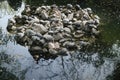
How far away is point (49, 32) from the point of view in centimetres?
945

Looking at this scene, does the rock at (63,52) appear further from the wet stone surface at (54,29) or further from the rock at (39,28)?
the rock at (39,28)

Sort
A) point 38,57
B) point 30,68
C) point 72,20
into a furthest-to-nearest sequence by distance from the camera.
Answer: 1. point 72,20
2. point 38,57
3. point 30,68

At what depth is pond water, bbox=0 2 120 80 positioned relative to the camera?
7414 millimetres

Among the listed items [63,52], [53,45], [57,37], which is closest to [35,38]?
[53,45]

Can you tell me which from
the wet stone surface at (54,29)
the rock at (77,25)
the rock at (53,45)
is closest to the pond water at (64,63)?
the wet stone surface at (54,29)

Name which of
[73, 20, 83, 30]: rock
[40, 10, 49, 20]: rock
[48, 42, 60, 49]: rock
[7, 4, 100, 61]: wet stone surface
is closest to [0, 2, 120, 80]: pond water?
[7, 4, 100, 61]: wet stone surface

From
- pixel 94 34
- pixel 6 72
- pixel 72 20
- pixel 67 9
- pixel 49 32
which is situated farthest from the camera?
pixel 67 9

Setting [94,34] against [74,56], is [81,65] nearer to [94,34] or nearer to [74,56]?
[74,56]

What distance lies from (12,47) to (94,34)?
9.77 ft

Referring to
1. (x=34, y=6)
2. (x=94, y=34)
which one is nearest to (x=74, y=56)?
(x=94, y=34)

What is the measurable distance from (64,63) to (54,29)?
2.00 m

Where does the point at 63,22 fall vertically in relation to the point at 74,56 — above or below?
above

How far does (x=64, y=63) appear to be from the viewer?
8.13 meters

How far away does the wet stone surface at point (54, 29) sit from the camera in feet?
28.9
